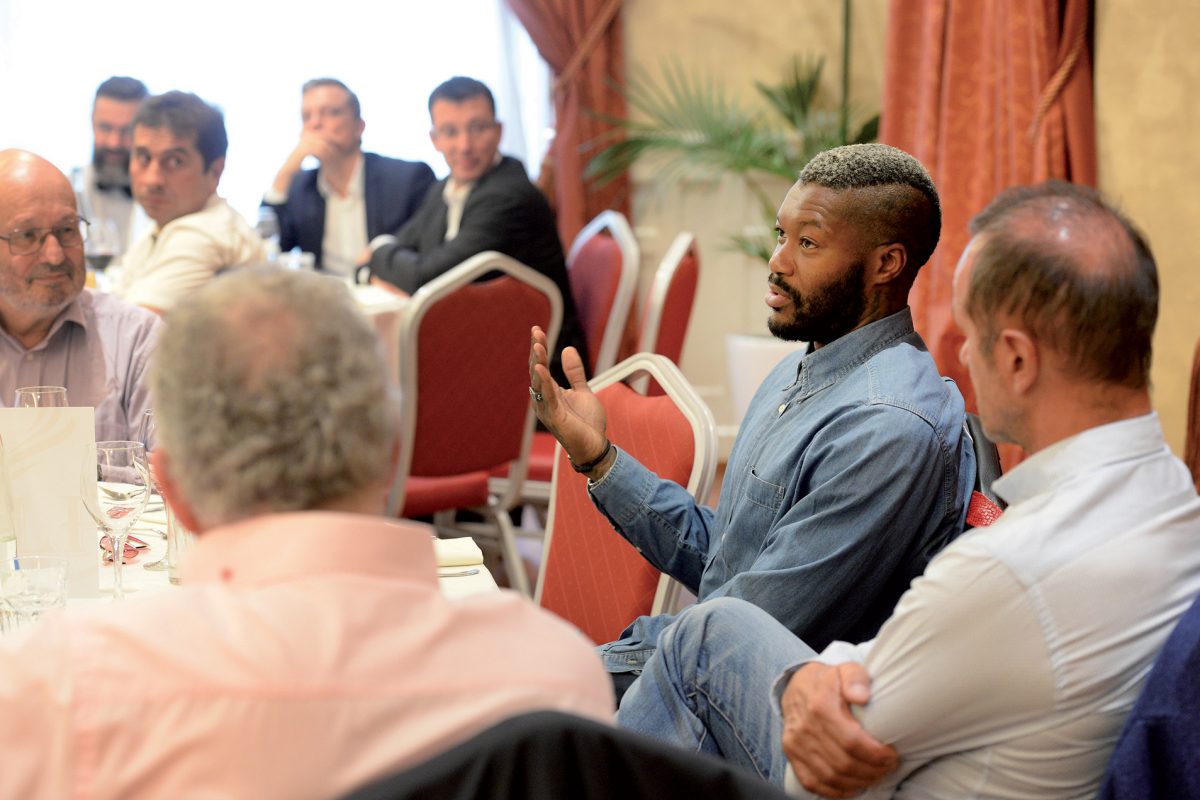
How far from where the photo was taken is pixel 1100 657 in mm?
1160

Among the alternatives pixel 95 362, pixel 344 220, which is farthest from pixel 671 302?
pixel 344 220

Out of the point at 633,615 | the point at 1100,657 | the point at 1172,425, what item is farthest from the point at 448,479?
the point at 1100,657

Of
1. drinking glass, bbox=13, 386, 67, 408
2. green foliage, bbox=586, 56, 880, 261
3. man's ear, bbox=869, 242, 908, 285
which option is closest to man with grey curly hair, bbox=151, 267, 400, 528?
drinking glass, bbox=13, 386, 67, 408

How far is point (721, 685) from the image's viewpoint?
1.37 m

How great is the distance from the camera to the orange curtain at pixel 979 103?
3.73 meters

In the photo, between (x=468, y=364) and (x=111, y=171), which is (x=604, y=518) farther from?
(x=111, y=171)

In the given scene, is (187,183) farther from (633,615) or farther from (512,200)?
(633,615)

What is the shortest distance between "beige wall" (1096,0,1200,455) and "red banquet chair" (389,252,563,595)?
1.57 metres

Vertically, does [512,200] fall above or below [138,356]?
above

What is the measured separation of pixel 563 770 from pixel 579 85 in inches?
200

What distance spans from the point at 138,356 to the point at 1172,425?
2.60 m

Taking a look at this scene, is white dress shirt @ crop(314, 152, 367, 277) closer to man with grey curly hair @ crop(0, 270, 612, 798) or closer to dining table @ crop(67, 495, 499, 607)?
dining table @ crop(67, 495, 499, 607)

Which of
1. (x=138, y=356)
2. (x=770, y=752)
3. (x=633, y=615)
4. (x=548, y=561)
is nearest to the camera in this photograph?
(x=770, y=752)

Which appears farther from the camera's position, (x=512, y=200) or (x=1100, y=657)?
(x=512, y=200)
